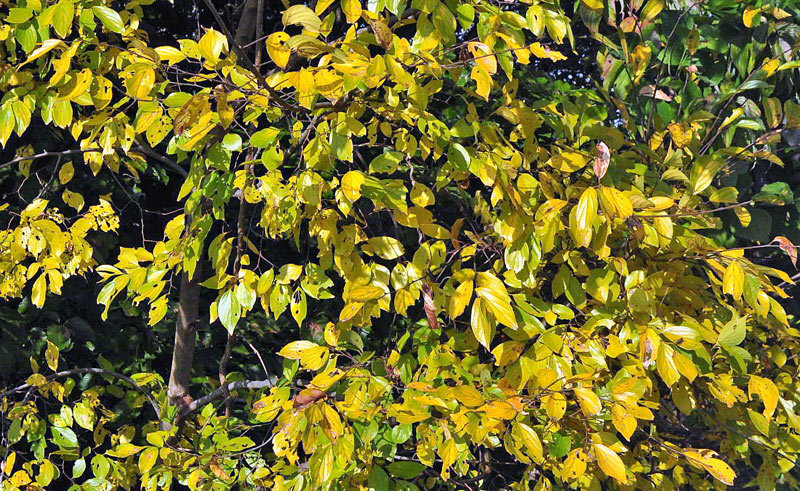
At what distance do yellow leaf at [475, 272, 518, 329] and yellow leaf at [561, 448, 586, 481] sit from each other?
323 mm

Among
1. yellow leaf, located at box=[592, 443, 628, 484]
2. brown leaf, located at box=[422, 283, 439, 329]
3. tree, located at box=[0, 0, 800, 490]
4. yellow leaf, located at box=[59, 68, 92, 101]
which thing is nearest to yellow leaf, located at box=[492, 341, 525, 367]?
tree, located at box=[0, 0, 800, 490]

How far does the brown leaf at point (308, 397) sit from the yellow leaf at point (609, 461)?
50 cm

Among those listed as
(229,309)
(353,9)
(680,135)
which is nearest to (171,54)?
(353,9)

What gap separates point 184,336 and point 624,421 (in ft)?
4.36

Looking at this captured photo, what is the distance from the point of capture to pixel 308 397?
Answer: 1229 millimetres

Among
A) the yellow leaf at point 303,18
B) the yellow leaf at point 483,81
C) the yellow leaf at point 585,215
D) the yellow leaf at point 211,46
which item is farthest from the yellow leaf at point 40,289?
the yellow leaf at point 585,215

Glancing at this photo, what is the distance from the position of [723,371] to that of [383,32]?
3.92 ft

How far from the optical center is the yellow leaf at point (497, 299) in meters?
1.24

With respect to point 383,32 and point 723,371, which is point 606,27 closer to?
point 723,371

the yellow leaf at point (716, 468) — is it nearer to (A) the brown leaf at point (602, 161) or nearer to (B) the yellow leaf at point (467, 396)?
(B) the yellow leaf at point (467, 396)

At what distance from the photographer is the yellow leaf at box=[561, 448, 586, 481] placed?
1.36 metres

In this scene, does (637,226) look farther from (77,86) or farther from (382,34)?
(77,86)

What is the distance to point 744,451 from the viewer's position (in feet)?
6.07

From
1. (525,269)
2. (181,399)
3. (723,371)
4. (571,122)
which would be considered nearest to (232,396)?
(181,399)
